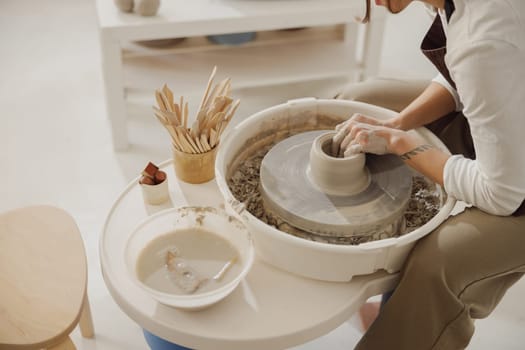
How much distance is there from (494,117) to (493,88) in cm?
7

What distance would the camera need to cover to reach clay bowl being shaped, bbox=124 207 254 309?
1.58 metres

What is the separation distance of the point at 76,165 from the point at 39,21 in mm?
1749

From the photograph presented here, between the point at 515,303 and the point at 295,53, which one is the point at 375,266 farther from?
the point at 295,53

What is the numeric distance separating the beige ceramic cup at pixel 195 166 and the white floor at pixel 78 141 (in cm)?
66

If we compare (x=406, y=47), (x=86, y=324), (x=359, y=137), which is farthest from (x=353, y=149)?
(x=406, y=47)

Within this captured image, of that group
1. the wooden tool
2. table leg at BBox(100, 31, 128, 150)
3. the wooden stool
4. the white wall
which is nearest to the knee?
the wooden tool

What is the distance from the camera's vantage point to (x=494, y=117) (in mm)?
1517

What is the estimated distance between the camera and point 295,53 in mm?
3422

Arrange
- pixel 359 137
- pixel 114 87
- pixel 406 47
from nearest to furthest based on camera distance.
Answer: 1. pixel 359 137
2. pixel 114 87
3. pixel 406 47

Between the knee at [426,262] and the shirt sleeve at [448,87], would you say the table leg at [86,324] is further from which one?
the shirt sleeve at [448,87]

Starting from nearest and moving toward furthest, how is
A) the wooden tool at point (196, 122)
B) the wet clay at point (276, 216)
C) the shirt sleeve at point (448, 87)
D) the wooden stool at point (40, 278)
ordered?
the wooden stool at point (40, 278) < the wet clay at point (276, 216) < the wooden tool at point (196, 122) < the shirt sleeve at point (448, 87)

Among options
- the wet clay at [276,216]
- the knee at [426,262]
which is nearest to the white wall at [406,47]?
the wet clay at [276,216]

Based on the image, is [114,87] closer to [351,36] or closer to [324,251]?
[351,36]

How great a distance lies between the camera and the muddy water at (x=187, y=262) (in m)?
1.62
